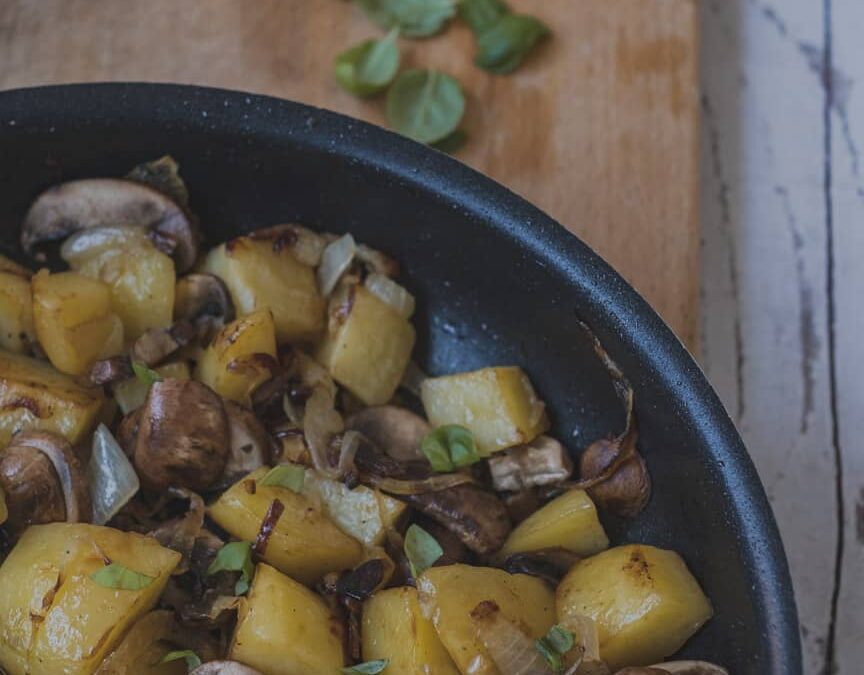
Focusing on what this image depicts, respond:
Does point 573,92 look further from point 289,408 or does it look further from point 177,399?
point 177,399

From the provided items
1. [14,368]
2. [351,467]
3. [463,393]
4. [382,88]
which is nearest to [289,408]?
[351,467]

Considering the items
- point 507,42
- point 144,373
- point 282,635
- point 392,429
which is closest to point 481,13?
point 507,42

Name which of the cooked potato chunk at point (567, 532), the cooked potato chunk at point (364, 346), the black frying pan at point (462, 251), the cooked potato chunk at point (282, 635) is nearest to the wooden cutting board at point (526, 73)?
the black frying pan at point (462, 251)

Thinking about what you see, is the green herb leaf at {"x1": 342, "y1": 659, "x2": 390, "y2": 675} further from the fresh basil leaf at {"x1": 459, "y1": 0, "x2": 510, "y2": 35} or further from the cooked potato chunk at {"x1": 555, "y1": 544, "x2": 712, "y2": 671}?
the fresh basil leaf at {"x1": 459, "y1": 0, "x2": 510, "y2": 35}

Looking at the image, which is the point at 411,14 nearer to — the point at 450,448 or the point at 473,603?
the point at 450,448

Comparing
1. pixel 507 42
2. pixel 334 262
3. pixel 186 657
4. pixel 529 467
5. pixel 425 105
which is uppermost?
pixel 507 42

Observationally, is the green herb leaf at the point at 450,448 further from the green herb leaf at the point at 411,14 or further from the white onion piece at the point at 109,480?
the green herb leaf at the point at 411,14

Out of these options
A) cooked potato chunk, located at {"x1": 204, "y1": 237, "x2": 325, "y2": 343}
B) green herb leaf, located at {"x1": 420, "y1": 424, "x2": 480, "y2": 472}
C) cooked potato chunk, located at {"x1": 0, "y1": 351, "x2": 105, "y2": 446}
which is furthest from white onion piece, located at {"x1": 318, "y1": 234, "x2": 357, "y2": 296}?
cooked potato chunk, located at {"x1": 0, "y1": 351, "x2": 105, "y2": 446}
